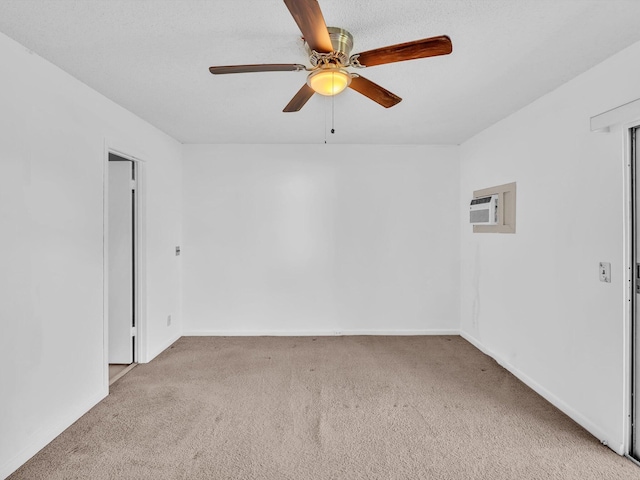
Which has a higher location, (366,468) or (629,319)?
(629,319)

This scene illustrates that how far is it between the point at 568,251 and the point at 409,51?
1.87 meters

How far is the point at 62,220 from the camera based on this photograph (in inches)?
91.1

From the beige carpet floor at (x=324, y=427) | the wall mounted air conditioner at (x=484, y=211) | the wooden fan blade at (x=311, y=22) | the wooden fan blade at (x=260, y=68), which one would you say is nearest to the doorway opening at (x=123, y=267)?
the beige carpet floor at (x=324, y=427)

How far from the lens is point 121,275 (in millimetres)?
3471

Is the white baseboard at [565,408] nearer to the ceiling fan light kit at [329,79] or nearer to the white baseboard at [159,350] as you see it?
the ceiling fan light kit at [329,79]

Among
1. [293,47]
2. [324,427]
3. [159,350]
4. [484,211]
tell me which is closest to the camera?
[293,47]

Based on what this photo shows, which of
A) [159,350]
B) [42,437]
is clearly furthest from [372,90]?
[159,350]

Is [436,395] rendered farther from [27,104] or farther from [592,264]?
[27,104]

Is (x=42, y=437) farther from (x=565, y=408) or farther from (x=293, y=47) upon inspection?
(x=565, y=408)

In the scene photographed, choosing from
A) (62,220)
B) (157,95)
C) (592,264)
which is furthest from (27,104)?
(592,264)

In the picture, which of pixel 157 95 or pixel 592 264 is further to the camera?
pixel 157 95

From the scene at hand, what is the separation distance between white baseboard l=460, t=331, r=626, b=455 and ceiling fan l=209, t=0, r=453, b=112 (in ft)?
7.87

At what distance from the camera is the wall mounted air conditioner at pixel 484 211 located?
3451 millimetres

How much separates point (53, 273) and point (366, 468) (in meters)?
2.20
